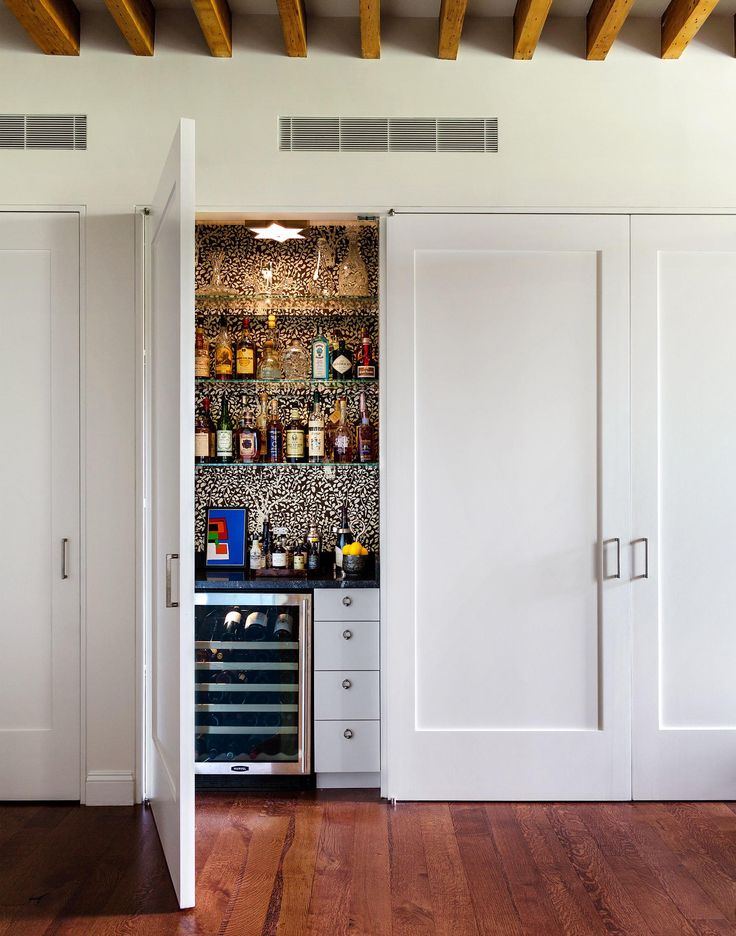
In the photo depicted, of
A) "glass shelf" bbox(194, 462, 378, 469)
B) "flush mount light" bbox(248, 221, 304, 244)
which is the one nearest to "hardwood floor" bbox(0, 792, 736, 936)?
"glass shelf" bbox(194, 462, 378, 469)

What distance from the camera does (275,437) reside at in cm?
341

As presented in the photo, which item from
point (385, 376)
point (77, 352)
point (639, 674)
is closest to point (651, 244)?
point (385, 376)

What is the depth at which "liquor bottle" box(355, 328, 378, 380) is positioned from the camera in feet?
10.9

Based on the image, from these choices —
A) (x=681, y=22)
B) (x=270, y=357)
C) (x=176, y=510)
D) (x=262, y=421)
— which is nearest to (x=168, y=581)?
(x=176, y=510)

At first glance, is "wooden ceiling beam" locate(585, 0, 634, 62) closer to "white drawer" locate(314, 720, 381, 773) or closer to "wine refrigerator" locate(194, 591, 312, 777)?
"wine refrigerator" locate(194, 591, 312, 777)

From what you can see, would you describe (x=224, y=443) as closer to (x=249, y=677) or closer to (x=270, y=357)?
(x=270, y=357)

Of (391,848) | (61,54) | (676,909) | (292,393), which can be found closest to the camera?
(676,909)

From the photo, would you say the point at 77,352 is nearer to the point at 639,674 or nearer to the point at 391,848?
the point at 391,848

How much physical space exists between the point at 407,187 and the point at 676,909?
2650 millimetres

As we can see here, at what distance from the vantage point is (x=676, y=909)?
7.06 feet

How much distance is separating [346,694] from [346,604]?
37cm

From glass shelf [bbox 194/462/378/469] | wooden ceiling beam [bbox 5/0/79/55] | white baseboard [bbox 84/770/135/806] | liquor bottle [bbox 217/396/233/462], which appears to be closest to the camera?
wooden ceiling beam [bbox 5/0/79/55]

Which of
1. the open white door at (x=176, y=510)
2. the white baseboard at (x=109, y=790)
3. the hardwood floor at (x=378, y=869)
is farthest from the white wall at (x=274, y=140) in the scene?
the hardwood floor at (x=378, y=869)

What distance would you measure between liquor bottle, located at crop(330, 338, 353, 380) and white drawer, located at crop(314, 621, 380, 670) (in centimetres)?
114
